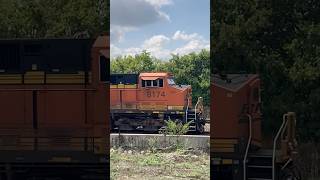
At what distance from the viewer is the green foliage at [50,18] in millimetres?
3869

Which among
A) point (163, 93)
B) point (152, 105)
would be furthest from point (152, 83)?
point (163, 93)

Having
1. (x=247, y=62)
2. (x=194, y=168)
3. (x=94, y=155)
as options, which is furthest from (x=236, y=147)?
(x=94, y=155)

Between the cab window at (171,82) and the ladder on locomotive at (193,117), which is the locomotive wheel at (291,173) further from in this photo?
the cab window at (171,82)

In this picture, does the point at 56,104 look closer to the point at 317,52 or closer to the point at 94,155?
the point at 94,155

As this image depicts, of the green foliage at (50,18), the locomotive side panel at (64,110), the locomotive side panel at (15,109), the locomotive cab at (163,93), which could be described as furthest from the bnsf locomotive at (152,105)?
the locomotive side panel at (15,109)

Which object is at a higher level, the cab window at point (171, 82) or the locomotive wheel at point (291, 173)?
the cab window at point (171, 82)

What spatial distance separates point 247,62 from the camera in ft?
12.3

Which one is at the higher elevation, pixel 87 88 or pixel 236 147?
pixel 87 88

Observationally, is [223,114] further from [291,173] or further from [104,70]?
[104,70]

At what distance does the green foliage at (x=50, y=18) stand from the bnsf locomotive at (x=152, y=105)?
55cm

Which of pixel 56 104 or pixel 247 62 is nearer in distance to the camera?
pixel 247 62

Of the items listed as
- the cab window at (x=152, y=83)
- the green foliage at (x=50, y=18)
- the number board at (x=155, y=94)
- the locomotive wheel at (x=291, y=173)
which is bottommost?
the locomotive wheel at (x=291, y=173)

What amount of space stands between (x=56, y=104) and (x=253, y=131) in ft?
6.20

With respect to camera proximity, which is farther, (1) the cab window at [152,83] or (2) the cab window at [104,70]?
(1) the cab window at [152,83]
